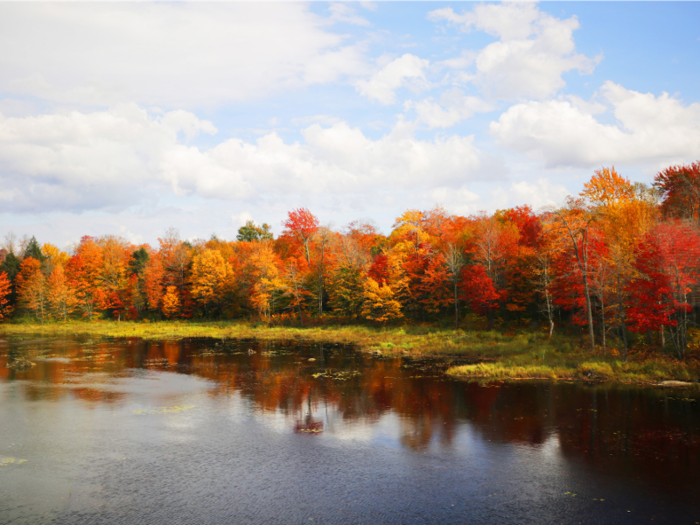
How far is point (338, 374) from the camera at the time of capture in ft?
98.9

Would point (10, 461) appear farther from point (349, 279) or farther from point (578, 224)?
point (349, 279)

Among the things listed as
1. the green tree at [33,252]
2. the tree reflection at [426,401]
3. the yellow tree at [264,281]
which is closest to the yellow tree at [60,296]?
the green tree at [33,252]

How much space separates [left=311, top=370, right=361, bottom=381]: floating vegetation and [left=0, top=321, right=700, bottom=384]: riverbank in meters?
6.37

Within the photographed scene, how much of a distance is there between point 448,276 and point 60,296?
192ft

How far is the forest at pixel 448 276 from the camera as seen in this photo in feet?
94.5

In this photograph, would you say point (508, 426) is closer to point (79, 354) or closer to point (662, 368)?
point (662, 368)

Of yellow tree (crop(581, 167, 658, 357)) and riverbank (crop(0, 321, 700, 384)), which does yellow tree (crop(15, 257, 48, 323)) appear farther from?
yellow tree (crop(581, 167, 658, 357))

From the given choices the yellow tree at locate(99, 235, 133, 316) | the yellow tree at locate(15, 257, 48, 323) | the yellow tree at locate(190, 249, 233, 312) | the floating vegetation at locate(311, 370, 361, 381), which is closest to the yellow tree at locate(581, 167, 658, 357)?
the floating vegetation at locate(311, 370, 361, 381)

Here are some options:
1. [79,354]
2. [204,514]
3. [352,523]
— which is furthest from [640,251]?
[79,354]

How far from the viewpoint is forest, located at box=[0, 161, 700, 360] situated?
2881 centimetres

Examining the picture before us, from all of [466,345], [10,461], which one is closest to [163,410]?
[10,461]

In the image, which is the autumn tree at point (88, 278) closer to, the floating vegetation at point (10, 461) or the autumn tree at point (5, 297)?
the autumn tree at point (5, 297)

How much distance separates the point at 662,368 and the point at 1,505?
29895mm

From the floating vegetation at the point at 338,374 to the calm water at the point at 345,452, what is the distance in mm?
645
